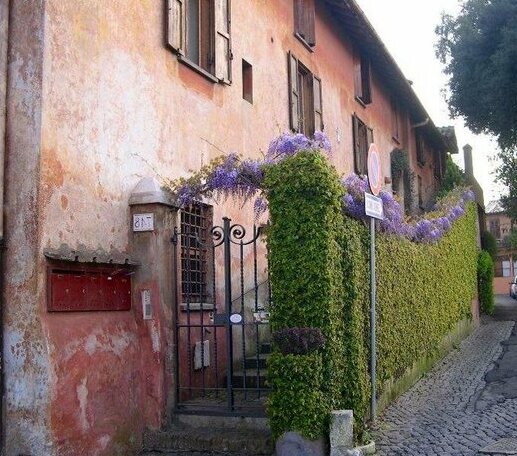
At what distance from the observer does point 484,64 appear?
21.4 meters

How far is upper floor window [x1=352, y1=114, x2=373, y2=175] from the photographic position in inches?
668

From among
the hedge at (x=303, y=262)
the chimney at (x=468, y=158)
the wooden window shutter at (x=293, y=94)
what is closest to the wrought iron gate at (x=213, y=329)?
the hedge at (x=303, y=262)

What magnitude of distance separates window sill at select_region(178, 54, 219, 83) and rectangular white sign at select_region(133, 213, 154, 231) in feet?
7.89

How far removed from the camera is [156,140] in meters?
8.14

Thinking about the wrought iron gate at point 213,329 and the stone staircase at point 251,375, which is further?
the stone staircase at point 251,375

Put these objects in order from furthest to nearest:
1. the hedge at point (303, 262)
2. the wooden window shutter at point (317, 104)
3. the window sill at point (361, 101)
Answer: the window sill at point (361, 101) < the wooden window shutter at point (317, 104) < the hedge at point (303, 262)

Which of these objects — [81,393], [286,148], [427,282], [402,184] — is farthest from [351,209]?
[402,184]

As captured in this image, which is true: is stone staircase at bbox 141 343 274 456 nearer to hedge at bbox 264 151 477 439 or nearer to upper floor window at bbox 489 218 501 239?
hedge at bbox 264 151 477 439

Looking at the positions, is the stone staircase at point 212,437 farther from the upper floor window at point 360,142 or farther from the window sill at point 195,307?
the upper floor window at point 360,142

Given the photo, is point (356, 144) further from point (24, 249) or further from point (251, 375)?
point (24, 249)

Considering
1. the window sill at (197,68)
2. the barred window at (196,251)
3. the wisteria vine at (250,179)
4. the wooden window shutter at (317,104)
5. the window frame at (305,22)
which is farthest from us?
the wooden window shutter at (317,104)

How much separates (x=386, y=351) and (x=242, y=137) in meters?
3.97

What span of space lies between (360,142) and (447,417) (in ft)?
34.4

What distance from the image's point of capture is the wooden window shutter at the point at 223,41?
382 inches
